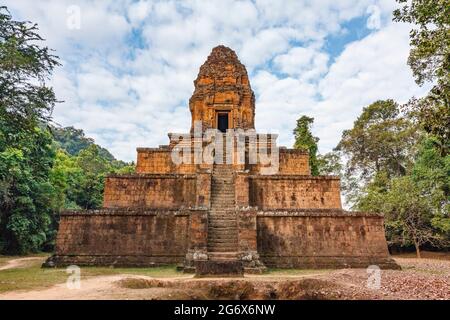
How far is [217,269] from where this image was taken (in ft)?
30.8

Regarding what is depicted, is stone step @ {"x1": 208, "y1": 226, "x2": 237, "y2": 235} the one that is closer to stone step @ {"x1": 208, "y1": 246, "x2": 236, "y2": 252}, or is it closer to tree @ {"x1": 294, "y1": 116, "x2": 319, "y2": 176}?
stone step @ {"x1": 208, "y1": 246, "x2": 236, "y2": 252}

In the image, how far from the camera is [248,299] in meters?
6.74

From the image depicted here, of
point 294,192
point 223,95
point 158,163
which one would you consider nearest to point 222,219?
point 294,192

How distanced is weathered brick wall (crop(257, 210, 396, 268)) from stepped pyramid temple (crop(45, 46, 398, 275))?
4cm

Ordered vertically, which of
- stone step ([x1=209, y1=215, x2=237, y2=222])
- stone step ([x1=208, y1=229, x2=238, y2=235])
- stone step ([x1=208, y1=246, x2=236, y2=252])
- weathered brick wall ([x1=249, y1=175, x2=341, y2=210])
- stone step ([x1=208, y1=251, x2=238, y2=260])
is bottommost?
stone step ([x1=208, y1=251, x2=238, y2=260])

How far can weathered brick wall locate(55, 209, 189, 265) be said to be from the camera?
39.8ft

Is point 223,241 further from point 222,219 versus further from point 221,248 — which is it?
point 222,219

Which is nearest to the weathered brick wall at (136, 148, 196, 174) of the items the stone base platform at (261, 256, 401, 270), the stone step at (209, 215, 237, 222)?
the stone step at (209, 215, 237, 222)

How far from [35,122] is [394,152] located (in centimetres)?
2857

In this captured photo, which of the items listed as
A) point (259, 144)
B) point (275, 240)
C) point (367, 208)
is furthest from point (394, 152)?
point (275, 240)

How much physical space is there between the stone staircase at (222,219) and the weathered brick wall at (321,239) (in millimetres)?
1139

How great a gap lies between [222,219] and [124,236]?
12.1 feet

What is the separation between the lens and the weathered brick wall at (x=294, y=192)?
14906 mm

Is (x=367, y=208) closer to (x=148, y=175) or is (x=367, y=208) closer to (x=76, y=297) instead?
(x=148, y=175)
